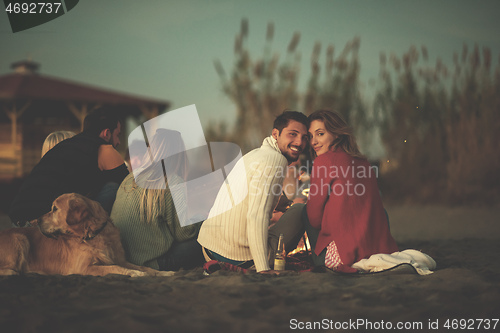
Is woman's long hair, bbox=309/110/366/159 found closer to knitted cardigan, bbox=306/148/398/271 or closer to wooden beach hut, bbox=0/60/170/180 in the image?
knitted cardigan, bbox=306/148/398/271

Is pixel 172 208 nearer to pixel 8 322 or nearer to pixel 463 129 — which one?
pixel 8 322

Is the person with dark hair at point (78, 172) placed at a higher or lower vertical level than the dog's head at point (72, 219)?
higher

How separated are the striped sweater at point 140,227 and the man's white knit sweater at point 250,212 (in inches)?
13.6

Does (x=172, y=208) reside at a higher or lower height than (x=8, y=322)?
higher

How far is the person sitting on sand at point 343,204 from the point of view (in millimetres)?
3629

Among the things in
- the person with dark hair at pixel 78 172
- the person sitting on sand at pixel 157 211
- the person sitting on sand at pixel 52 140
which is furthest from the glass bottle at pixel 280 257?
the person sitting on sand at pixel 52 140

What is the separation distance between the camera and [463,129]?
35.8 feet

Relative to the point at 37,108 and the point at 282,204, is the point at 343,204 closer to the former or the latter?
the point at 282,204

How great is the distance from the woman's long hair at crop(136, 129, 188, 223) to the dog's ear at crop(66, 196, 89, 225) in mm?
488

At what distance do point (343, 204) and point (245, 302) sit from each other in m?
1.30

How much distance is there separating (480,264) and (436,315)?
2134mm

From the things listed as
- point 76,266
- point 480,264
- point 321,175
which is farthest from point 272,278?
point 480,264

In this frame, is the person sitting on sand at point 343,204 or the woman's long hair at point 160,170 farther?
the woman's long hair at point 160,170

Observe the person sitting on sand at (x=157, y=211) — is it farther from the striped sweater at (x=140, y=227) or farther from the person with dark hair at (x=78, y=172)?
the person with dark hair at (x=78, y=172)
